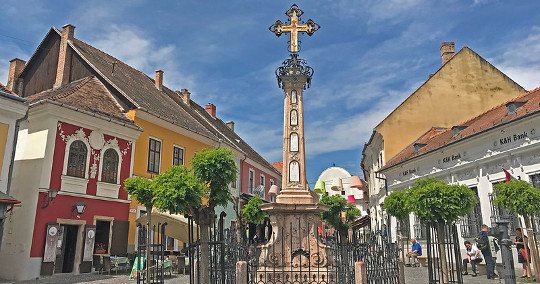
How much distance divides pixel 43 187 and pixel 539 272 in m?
15.5

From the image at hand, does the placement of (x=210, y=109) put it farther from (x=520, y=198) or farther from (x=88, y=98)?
(x=520, y=198)

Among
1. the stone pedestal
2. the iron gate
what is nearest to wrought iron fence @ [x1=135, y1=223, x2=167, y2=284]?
the iron gate

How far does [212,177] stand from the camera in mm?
10633

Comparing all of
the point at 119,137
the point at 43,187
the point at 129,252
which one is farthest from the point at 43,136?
the point at 129,252

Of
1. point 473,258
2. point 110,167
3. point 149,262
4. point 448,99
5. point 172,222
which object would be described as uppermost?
point 448,99

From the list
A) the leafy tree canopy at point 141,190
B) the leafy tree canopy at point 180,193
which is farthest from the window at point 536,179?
the leafy tree canopy at point 141,190

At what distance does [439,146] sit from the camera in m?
19.6

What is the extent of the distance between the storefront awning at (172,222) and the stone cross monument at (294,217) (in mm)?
6312

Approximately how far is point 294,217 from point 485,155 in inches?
416

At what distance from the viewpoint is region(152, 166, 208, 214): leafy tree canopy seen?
399 inches

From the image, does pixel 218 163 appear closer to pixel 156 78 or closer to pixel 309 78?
pixel 309 78

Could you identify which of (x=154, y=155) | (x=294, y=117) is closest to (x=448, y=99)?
Answer: (x=154, y=155)

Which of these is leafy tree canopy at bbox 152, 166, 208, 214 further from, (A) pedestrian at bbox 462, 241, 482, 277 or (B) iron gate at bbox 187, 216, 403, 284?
(A) pedestrian at bbox 462, 241, 482, 277

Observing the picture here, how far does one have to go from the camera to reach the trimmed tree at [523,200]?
1142cm
